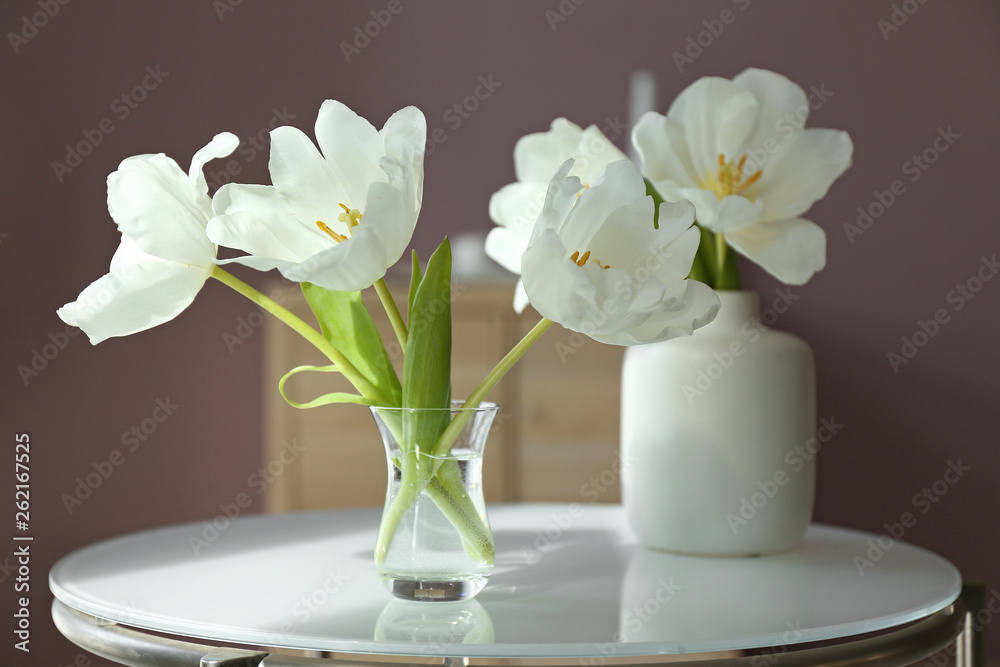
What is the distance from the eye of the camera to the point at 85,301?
2.33 feet

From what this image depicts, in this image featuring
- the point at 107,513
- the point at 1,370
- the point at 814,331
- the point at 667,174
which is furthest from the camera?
the point at 814,331

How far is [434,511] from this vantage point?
75 cm

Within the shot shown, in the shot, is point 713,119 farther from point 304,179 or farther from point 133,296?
point 133,296

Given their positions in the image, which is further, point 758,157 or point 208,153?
point 758,157

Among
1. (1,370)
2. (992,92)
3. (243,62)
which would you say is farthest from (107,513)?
(992,92)

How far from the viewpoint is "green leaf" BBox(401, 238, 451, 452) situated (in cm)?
75

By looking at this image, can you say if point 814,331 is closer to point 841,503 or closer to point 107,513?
point 841,503

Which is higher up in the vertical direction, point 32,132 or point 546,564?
point 32,132

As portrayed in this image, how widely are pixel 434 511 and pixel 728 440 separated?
363mm

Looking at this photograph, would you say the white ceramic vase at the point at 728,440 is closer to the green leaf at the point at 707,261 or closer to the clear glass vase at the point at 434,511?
the green leaf at the point at 707,261

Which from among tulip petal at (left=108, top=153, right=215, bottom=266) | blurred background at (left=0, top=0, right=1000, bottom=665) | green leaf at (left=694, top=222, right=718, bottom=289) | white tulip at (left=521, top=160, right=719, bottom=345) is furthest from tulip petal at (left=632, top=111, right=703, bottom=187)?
blurred background at (left=0, top=0, right=1000, bottom=665)

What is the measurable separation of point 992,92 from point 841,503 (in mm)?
1393

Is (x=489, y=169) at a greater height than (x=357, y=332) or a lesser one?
greater

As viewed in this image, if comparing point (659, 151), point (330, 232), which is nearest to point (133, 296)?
point (330, 232)
